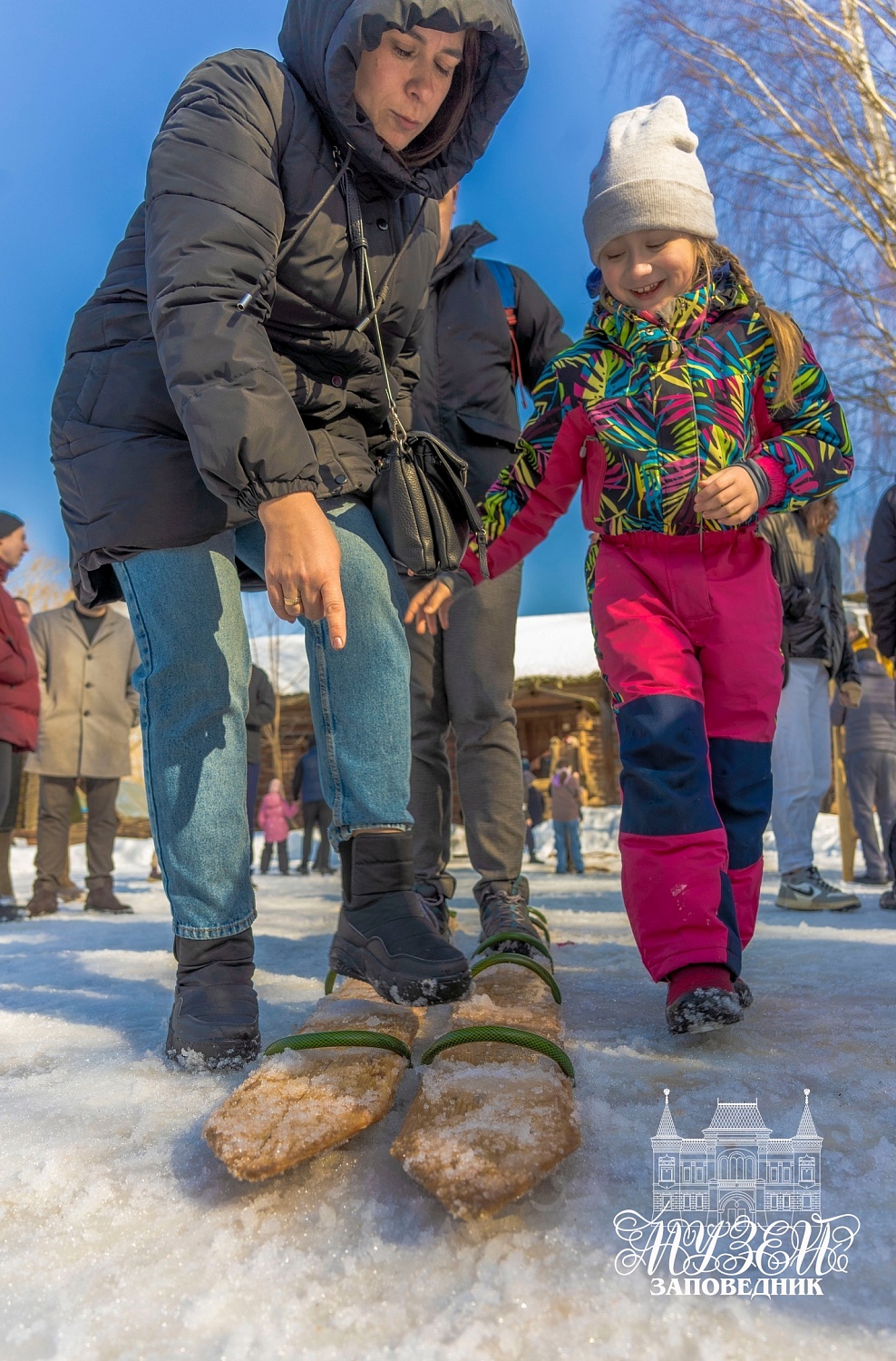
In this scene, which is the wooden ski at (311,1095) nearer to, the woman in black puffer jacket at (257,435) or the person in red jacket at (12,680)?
the woman in black puffer jacket at (257,435)

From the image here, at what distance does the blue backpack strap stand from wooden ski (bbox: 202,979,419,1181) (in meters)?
2.42

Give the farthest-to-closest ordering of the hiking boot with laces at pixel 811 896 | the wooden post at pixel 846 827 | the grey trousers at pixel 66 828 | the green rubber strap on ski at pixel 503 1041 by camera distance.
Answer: the wooden post at pixel 846 827
the grey trousers at pixel 66 828
the hiking boot with laces at pixel 811 896
the green rubber strap on ski at pixel 503 1041

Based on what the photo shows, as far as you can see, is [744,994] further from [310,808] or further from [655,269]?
[310,808]

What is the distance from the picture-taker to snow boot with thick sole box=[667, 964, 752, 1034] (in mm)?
1558

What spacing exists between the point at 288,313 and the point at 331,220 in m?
0.18

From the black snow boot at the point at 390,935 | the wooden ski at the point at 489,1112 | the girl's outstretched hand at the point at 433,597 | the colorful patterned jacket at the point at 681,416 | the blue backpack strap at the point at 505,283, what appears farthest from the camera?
the blue backpack strap at the point at 505,283

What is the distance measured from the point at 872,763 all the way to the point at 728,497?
5099 mm

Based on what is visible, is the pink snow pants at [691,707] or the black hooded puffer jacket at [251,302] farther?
the pink snow pants at [691,707]

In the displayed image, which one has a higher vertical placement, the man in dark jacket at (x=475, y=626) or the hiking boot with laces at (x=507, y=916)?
the man in dark jacket at (x=475, y=626)

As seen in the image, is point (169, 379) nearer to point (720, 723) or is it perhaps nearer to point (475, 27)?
point (475, 27)

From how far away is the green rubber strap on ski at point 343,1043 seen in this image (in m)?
1.33

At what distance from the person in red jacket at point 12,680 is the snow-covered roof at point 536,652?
487 inches

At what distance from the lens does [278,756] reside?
2061 centimetres

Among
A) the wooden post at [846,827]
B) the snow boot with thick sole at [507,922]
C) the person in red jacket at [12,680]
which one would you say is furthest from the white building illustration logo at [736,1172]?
the wooden post at [846,827]
